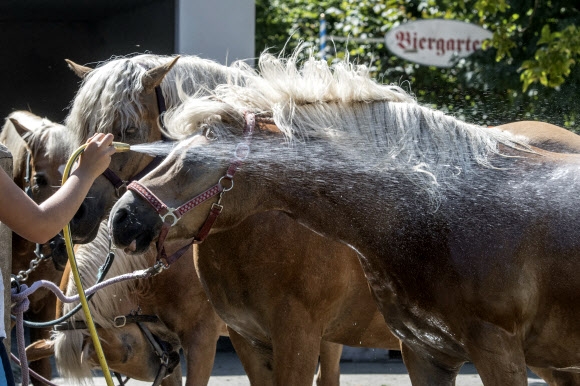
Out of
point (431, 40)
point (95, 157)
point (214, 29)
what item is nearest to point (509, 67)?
point (431, 40)

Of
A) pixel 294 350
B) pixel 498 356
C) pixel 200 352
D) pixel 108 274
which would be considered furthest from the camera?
pixel 108 274

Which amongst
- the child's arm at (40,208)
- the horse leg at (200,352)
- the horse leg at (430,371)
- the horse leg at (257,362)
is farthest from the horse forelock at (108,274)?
the child's arm at (40,208)

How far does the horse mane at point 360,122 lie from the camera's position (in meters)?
3.09

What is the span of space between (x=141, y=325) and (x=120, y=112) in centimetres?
126

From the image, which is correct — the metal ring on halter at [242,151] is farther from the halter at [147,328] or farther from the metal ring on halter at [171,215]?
the halter at [147,328]

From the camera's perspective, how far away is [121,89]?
13.2 ft

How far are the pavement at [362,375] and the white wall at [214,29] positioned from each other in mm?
2552

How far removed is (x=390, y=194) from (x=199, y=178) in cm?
65

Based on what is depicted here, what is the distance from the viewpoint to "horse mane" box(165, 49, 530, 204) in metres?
3.09

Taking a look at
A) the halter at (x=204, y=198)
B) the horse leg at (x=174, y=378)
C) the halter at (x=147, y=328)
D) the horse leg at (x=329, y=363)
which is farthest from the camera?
the horse leg at (x=174, y=378)

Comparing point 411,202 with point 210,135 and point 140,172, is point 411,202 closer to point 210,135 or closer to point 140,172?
point 210,135

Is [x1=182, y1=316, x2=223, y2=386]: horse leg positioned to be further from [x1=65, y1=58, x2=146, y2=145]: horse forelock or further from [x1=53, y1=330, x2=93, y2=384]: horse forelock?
[x1=65, y1=58, x2=146, y2=145]: horse forelock

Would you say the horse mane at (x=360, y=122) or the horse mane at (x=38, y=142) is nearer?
the horse mane at (x=360, y=122)

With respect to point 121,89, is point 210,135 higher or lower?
higher
